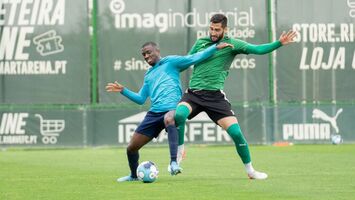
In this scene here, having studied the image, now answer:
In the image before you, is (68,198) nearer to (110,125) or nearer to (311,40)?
(110,125)

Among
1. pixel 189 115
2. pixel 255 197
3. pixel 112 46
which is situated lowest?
pixel 255 197

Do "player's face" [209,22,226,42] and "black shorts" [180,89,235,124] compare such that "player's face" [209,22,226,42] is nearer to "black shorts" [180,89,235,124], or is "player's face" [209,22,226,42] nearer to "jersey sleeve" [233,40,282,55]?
"jersey sleeve" [233,40,282,55]

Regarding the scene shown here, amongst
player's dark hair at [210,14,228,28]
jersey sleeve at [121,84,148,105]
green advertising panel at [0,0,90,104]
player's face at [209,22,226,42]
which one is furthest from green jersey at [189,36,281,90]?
green advertising panel at [0,0,90,104]

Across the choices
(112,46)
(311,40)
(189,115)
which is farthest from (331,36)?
(189,115)

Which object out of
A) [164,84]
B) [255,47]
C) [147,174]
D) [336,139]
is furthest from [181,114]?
[336,139]

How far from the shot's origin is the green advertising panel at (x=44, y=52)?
26516 mm

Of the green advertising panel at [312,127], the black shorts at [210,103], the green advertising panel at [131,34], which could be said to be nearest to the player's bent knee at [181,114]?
the black shorts at [210,103]

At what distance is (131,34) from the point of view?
27.0 meters

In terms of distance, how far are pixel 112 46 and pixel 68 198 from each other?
16665 millimetres

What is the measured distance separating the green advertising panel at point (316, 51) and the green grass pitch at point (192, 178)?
619 cm

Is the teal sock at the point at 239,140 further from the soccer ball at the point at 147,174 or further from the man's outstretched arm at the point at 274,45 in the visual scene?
the soccer ball at the point at 147,174

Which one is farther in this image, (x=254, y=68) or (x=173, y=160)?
(x=254, y=68)

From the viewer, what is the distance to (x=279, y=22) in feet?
90.1

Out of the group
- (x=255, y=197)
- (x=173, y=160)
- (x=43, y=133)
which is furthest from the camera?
(x=43, y=133)
